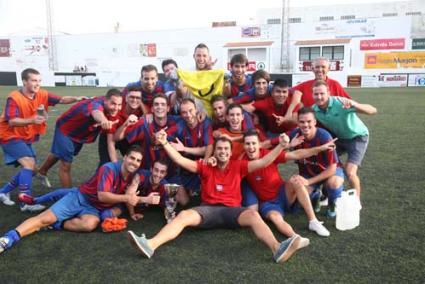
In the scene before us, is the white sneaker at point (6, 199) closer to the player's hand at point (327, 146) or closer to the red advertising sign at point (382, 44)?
the player's hand at point (327, 146)

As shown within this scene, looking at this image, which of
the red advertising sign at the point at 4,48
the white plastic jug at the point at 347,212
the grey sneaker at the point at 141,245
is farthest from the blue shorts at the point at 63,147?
the red advertising sign at the point at 4,48

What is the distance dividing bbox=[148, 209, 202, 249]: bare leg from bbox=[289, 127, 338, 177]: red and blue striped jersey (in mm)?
1318

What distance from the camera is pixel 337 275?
109 inches

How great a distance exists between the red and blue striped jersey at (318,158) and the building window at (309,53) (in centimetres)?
3186

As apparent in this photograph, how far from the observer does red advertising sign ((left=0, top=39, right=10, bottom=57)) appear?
1726 inches

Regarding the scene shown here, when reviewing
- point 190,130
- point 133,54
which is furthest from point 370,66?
point 190,130

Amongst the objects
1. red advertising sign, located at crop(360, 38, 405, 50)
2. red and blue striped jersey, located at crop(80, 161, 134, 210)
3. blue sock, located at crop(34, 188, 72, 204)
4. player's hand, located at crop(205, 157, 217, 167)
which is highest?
red advertising sign, located at crop(360, 38, 405, 50)

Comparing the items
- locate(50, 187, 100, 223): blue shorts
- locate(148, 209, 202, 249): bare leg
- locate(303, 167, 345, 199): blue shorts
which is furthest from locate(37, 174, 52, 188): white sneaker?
locate(303, 167, 345, 199): blue shorts

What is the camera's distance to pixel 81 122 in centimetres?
469

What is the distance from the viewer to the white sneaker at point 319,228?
11.4ft

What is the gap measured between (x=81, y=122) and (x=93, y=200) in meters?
1.30

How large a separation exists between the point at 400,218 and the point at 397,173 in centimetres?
179

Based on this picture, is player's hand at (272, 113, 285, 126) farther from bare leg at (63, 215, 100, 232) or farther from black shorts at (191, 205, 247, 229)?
bare leg at (63, 215, 100, 232)

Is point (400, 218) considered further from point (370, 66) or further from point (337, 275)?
point (370, 66)
